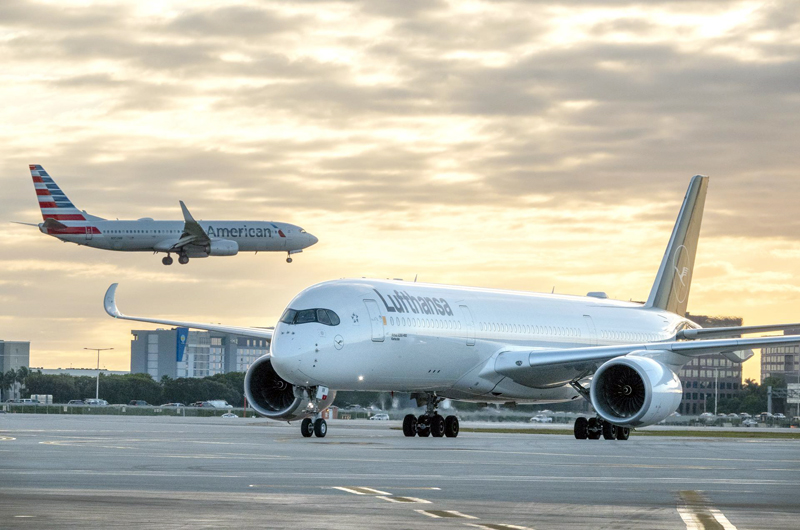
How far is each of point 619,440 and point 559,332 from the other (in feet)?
21.0

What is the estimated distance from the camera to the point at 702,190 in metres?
48.7

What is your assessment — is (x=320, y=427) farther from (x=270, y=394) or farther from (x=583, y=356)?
(x=583, y=356)

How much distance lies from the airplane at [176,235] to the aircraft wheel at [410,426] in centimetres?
5275

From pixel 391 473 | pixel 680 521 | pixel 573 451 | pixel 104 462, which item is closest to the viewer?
pixel 680 521

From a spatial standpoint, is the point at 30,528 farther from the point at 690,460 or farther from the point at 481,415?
the point at 481,415

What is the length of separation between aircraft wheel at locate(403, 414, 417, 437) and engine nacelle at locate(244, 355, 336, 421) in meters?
2.91

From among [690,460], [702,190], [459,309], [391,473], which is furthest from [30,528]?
[702,190]

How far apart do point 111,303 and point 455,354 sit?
1519 centimetres

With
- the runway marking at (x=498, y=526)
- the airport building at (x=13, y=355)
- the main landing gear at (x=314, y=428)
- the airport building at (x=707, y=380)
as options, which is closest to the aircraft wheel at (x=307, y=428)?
the main landing gear at (x=314, y=428)

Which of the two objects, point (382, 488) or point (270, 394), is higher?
point (270, 394)

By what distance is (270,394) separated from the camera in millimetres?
34875

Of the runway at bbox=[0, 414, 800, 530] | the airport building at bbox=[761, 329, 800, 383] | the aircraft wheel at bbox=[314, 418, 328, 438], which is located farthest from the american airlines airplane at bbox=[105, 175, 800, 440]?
the airport building at bbox=[761, 329, 800, 383]

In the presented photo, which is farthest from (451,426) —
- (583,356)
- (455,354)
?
(583,356)

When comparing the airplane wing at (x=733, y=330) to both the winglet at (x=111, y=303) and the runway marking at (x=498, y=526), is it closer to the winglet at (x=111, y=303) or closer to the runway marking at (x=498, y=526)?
the winglet at (x=111, y=303)
